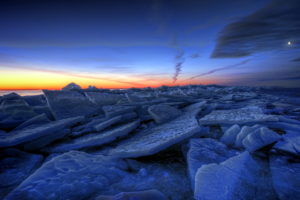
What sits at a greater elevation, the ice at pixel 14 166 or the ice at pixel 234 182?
the ice at pixel 234 182

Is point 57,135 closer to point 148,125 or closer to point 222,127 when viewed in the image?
point 148,125

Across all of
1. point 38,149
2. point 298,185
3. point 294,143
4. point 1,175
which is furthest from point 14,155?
point 294,143

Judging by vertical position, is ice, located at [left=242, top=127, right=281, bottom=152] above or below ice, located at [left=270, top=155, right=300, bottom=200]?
above

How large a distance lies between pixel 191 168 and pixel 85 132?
6.11 ft

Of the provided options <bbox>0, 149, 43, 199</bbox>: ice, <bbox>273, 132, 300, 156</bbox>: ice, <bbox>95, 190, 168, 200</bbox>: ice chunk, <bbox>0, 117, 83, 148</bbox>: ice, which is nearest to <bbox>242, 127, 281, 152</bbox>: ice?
<bbox>273, 132, 300, 156</bbox>: ice

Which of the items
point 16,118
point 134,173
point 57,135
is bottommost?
point 134,173

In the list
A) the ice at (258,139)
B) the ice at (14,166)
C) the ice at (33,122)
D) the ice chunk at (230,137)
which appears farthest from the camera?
the ice at (33,122)

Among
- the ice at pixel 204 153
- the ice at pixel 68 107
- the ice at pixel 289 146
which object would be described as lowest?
the ice at pixel 204 153

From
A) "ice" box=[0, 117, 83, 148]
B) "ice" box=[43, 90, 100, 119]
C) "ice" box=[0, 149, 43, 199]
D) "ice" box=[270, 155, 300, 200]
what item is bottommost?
"ice" box=[0, 149, 43, 199]

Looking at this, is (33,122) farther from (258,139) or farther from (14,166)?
(258,139)

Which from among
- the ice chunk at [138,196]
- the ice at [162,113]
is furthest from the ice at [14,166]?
the ice at [162,113]

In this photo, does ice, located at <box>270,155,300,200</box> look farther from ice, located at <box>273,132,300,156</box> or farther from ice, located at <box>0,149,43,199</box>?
ice, located at <box>0,149,43,199</box>

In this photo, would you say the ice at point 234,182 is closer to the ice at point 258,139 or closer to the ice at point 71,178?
the ice at point 258,139

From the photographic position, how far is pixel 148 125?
2740 millimetres
